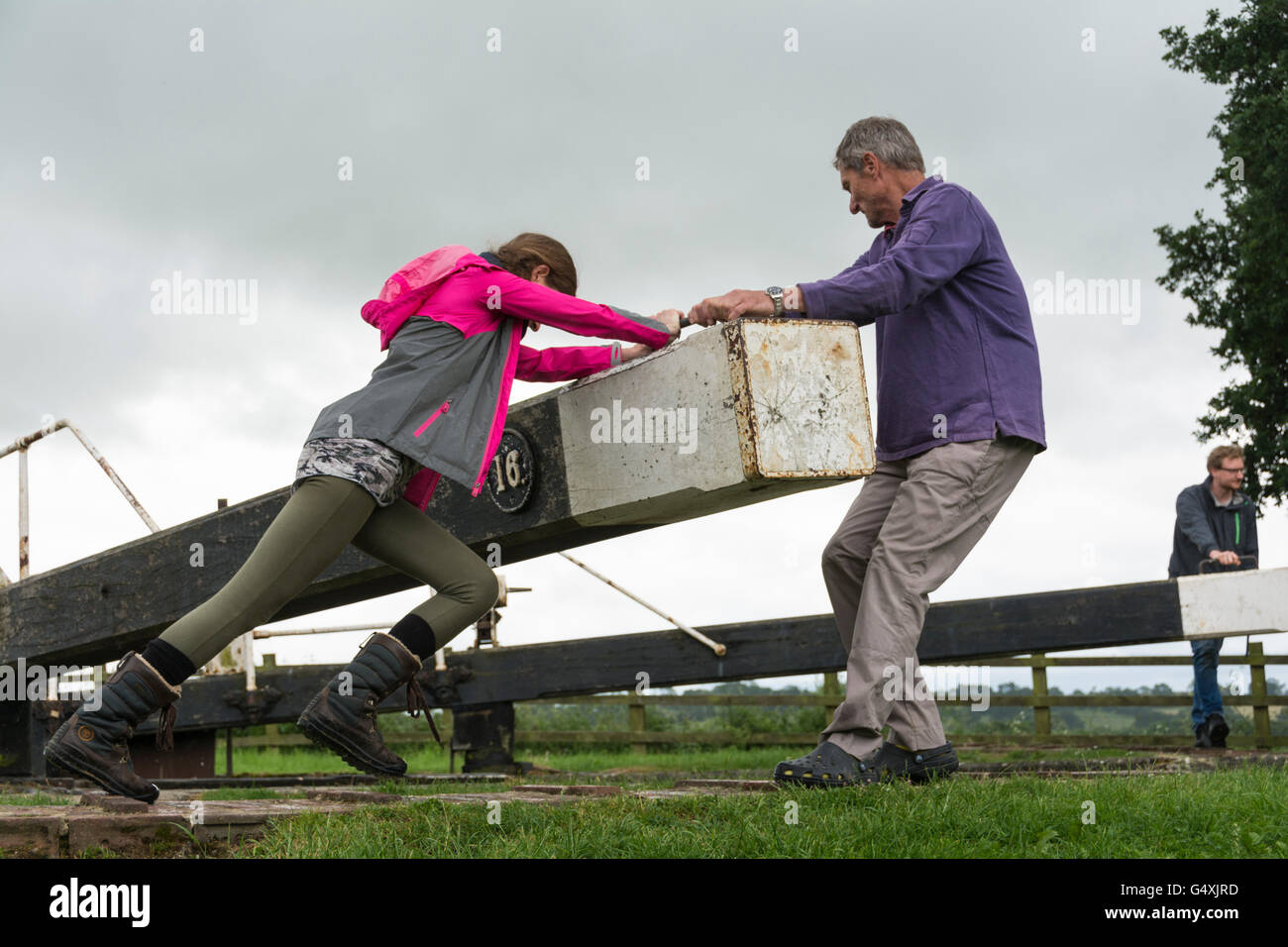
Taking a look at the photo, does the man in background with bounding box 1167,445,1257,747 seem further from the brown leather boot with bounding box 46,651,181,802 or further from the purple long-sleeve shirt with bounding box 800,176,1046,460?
the brown leather boot with bounding box 46,651,181,802

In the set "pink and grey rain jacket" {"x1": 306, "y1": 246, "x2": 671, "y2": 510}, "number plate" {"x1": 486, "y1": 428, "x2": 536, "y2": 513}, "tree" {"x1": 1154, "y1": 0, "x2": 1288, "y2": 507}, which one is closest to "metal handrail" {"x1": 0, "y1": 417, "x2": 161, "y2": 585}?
"number plate" {"x1": 486, "y1": 428, "x2": 536, "y2": 513}

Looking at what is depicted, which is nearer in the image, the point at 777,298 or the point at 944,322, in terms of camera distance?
the point at 777,298

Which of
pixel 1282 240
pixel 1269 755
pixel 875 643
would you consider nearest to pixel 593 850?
pixel 875 643

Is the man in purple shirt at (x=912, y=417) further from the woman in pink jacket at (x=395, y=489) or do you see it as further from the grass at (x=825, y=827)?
the woman in pink jacket at (x=395, y=489)

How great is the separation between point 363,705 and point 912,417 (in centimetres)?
184

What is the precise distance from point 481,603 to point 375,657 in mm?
355

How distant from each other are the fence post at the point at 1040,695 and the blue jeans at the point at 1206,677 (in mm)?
4642

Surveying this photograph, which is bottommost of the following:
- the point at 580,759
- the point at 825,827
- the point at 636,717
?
the point at 580,759

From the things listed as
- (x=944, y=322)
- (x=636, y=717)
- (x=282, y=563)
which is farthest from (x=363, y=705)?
(x=636, y=717)

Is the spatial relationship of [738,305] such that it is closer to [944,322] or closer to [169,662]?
[944,322]

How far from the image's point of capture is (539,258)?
384cm

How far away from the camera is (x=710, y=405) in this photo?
3.70m

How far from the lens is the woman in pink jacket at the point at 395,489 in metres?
3.43
